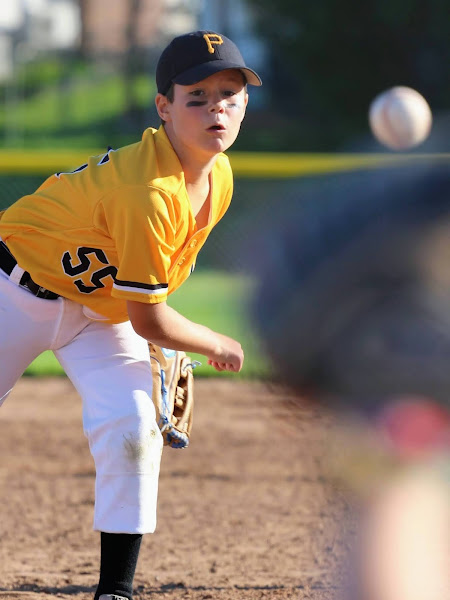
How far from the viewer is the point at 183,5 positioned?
3134cm

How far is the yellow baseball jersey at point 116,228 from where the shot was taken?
8.32 feet

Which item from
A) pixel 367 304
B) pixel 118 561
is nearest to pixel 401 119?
pixel 118 561

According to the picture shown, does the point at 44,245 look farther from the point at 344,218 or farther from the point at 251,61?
the point at 251,61

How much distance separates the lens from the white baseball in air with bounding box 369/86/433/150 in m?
8.20

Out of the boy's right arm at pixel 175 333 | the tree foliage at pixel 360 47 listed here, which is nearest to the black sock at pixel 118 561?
the boy's right arm at pixel 175 333

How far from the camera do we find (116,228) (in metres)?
2.57

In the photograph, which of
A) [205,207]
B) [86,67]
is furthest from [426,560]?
[86,67]

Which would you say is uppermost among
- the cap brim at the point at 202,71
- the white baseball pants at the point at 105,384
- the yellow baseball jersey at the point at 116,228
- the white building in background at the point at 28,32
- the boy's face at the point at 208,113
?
the white building in background at the point at 28,32

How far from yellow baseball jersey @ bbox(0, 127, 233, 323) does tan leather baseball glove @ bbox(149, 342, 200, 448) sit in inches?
8.8

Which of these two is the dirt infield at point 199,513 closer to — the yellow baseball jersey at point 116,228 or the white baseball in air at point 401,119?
the yellow baseball jersey at point 116,228

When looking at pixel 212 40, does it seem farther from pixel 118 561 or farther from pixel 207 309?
pixel 207 309

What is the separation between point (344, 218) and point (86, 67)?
2995 centimetres

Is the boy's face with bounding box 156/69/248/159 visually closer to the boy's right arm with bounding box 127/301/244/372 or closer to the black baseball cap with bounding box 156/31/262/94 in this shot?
the black baseball cap with bounding box 156/31/262/94

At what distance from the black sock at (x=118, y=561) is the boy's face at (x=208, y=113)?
100cm
